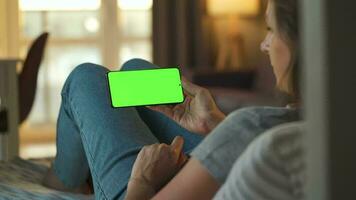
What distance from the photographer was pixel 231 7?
5.93m

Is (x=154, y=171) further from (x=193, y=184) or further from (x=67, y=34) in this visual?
(x=67, y=34)

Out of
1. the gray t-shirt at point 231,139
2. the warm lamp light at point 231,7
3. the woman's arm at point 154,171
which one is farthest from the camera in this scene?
the warm lamp light at point 231,7

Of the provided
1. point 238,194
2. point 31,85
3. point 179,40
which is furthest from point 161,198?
point 179,40

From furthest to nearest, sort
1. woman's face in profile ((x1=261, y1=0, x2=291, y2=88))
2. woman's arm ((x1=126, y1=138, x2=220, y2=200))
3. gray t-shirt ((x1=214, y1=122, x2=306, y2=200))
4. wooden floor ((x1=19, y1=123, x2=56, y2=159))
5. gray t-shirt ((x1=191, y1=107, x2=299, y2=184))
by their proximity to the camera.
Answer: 1. wooden floor ((x1=19, y1=123, x2=56, y2=159))
2. woman's arm ((x1=126, y1=138, x2=220, y2=200))
3. woman's face in profile ((x1=261, y1=0, x2=291, y2=88))
4. gray t-shirt ((x1=191, y1=107, x2=299, y2=184))
5. gray t-shirt ((x1=214, y1=122, x2=306, y2=200))

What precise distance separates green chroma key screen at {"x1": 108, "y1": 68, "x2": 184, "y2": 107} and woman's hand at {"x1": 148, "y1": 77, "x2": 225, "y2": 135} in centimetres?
2

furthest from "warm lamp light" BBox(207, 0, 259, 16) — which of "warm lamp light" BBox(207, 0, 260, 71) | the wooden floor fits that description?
the wooden floor

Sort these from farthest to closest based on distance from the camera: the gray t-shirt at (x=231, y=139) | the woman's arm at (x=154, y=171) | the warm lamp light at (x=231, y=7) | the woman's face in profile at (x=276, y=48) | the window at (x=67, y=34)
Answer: the warm lamp light at (x=231, y=7)
the window at (x=67, y=34)
the woman's arm at (x=154, y=171)
the woman's face in profile at (x=276, y=48)
the gray t-shirt at (x=231, y=139)

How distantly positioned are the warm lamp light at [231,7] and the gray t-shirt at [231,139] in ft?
16.6

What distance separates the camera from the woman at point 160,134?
3.00 ft

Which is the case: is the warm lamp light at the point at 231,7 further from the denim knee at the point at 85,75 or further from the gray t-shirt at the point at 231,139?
the gray t-shirt at the point at 231,139

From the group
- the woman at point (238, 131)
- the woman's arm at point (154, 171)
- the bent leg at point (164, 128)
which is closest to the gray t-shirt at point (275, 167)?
the woman at point (238, 131)

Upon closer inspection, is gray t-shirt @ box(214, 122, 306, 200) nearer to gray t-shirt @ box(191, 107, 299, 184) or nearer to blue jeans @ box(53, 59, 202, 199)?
gray t-shirt @ box(191, 107, 299, 184)

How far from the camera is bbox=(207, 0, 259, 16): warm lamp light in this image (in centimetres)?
591

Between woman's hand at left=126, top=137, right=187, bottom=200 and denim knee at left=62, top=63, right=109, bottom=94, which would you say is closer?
woman's hand at left=126, top=137, right=187, bottom=200
